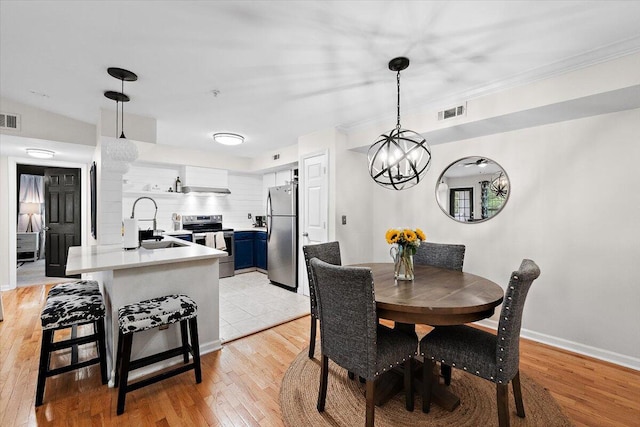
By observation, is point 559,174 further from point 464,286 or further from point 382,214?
point 382,214

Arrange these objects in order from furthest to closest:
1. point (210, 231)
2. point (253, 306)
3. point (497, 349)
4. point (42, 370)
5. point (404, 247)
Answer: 1. point (210, 231)
2. point (253, 306)
3. point (404, 247)
4. point (42, 370)
5. point (497, 349)

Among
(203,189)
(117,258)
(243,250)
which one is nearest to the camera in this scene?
(117,258)

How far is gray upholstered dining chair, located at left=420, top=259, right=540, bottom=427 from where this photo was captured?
1.48 m

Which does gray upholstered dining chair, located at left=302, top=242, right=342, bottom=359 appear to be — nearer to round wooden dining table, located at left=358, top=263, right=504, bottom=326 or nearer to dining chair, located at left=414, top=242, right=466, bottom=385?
round wooden dining table, located at left=358, top=263, right=504, bottom=326

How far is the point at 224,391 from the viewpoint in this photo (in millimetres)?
2002

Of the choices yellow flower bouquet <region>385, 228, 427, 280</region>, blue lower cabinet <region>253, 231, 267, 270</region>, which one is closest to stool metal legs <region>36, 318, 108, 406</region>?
yellow flower bouquet <region>385, 228, 427, 280</region>

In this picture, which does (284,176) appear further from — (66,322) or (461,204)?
(66,322)

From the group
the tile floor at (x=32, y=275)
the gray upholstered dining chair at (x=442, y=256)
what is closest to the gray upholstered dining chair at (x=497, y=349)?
the gray upholstered dining chair at (x=442, y=256)

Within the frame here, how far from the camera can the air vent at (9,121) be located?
3045 mm

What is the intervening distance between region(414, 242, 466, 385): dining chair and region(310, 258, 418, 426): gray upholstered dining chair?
39.8 inches

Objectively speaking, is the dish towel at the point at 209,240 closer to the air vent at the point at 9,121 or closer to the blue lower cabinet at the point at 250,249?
the blue lower cabinet at the point at 250,249

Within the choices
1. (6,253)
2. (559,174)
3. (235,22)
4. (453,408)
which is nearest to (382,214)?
(559,174)

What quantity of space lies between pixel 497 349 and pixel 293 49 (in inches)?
87.6

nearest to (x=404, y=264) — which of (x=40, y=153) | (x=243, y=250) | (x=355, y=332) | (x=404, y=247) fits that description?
(x=404, y=247)
